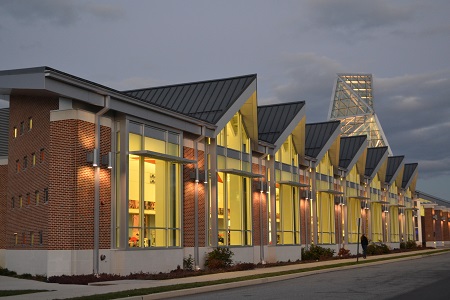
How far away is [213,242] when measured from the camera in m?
34.8

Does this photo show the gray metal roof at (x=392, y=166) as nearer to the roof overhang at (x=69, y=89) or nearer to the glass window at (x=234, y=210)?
the glass window at (x=234, y=210)

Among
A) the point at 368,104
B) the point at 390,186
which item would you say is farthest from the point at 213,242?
the point at 368,104

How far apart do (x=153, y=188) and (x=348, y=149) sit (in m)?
36.1

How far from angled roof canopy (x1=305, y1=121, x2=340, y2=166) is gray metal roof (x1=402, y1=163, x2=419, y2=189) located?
31.9 m

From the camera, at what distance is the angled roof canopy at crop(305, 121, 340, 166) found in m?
52.0

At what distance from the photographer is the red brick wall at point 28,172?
26.7 meters

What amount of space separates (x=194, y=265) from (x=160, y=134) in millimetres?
6727

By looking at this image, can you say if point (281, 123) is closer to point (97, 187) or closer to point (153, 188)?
point (153, 188)

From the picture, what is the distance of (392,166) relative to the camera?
79.0m

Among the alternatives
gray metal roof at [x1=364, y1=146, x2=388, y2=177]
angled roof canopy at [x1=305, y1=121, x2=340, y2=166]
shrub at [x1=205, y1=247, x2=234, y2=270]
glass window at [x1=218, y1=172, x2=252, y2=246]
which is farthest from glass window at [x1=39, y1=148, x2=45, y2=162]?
gray metal roof at [x1=364, y1=146, x2=388, y2=177]

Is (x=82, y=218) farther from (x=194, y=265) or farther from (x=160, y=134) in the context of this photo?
(x=194, y=265)

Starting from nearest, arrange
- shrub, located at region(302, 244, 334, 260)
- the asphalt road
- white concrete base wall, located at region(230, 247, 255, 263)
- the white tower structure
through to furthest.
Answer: the asphalt road, white concrete base wall, located at region(230, 247, 255, 263), shrub, located at region(302, 244, 334, 260), the white tower structure

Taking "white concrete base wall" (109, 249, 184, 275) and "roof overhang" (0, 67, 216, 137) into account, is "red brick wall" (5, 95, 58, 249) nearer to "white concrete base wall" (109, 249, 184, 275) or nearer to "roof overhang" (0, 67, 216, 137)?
"roof overhang" (0, 67, 216, 137)

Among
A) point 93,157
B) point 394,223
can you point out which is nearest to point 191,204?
point 93,157
